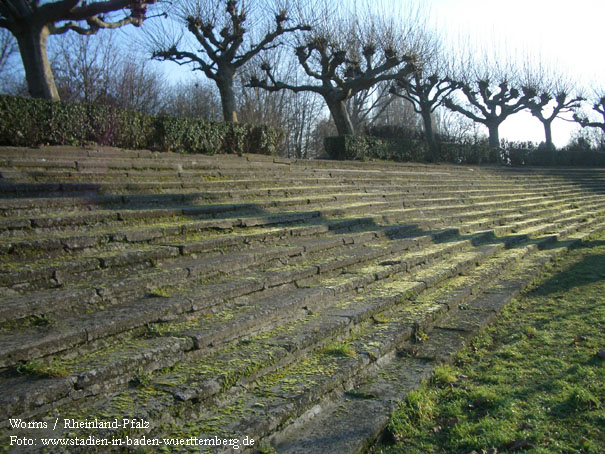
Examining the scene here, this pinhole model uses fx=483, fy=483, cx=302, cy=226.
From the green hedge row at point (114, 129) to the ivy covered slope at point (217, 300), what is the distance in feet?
4.52

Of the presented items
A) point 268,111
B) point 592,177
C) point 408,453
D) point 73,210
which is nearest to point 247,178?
point 73,210

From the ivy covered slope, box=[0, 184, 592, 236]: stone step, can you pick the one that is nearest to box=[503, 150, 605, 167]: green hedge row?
the ivy covered slope

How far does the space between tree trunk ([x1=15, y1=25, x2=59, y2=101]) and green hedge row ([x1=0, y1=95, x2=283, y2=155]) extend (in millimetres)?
3679

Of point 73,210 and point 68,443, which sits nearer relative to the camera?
point 68,443

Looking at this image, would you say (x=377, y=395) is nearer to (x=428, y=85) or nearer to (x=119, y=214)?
(x=119, y=214)

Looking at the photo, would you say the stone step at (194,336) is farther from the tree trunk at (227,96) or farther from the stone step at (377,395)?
the tree trunk at (227,96)

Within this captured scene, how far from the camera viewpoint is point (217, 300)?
357 centimetres

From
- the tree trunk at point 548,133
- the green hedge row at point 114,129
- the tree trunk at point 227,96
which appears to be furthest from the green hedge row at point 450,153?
the green hedge row at point 114,129

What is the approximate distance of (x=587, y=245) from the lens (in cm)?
962

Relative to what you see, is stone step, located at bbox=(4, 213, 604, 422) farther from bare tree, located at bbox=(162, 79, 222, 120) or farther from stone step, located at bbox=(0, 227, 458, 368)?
bare tree, located at bbox=(162, 79, 222, 120)

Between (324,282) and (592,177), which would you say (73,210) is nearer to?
(324,282)

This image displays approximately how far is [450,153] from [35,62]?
1653 cm

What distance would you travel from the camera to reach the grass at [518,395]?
8.50 ft

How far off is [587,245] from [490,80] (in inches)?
839
